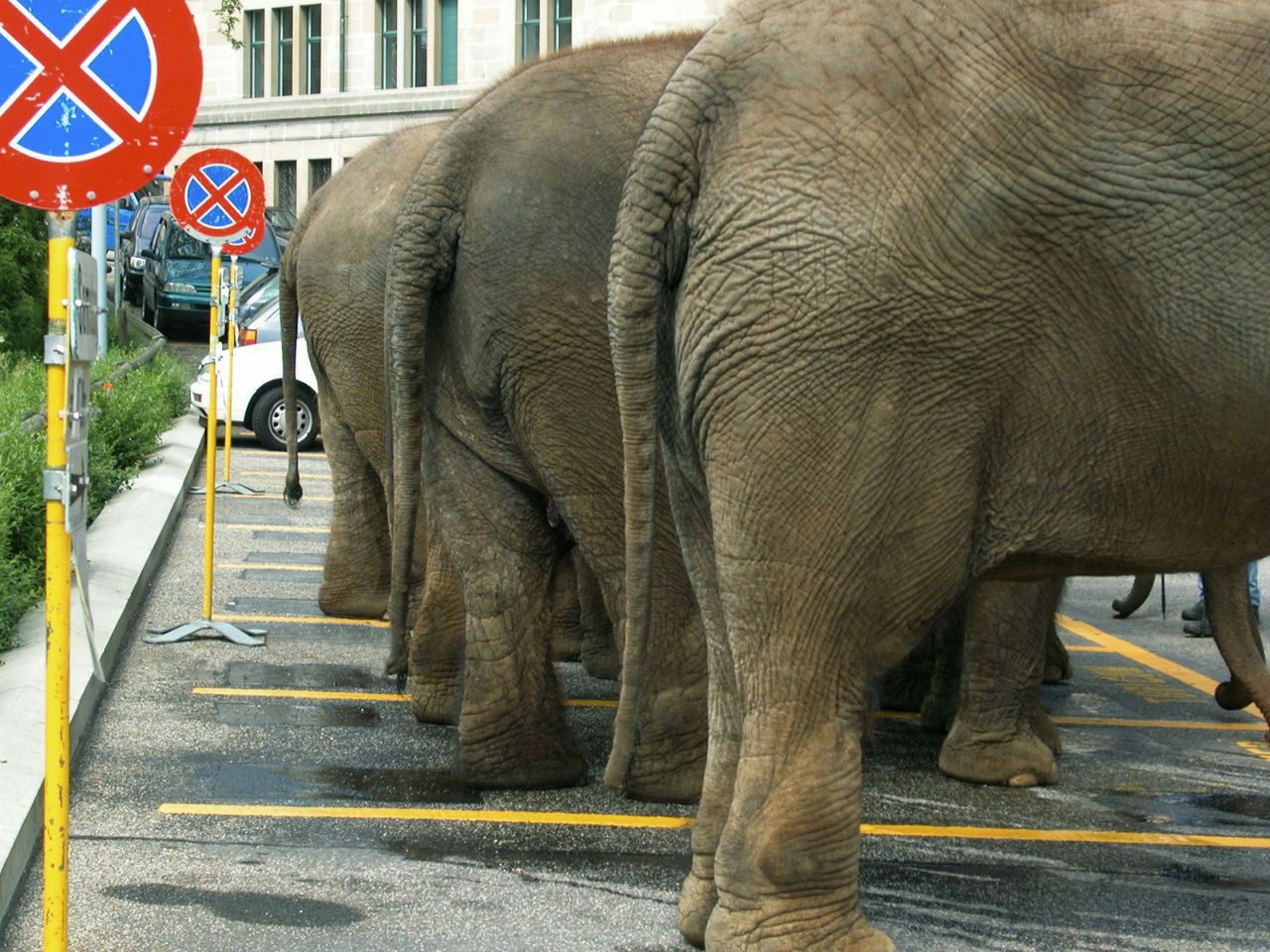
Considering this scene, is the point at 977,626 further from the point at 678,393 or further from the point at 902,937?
the point at 678,393

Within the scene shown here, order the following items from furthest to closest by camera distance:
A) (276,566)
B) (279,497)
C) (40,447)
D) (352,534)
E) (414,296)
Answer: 1. (279,497)
2. (276,566)
3. (40,447)
4. (352,534)
5. (414,296)

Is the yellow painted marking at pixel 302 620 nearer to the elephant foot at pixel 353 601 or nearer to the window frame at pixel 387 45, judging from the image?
the elephant foot at pixel 353 601

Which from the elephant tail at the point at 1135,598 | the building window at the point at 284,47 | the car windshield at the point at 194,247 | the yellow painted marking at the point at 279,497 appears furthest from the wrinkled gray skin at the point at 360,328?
the building window at the point at 284,47

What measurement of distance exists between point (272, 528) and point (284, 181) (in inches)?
1724

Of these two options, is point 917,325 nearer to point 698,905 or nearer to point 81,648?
point 698,905

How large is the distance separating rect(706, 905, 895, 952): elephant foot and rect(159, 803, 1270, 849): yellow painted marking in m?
1.76

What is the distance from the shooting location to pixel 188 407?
24812 mm

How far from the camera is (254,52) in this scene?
58.8 metres

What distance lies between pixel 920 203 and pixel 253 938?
2675mm

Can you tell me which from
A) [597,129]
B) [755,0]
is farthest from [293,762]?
[755,0]

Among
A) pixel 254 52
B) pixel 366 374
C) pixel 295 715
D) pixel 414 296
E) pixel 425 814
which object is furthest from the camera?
pixel 254 52

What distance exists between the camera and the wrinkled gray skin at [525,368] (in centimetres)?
636

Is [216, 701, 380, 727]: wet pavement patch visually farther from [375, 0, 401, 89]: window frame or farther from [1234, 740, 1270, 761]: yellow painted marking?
[375, 0, 401, 89]: window frame

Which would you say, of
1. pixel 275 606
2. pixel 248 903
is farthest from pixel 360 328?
pixel 248 903
